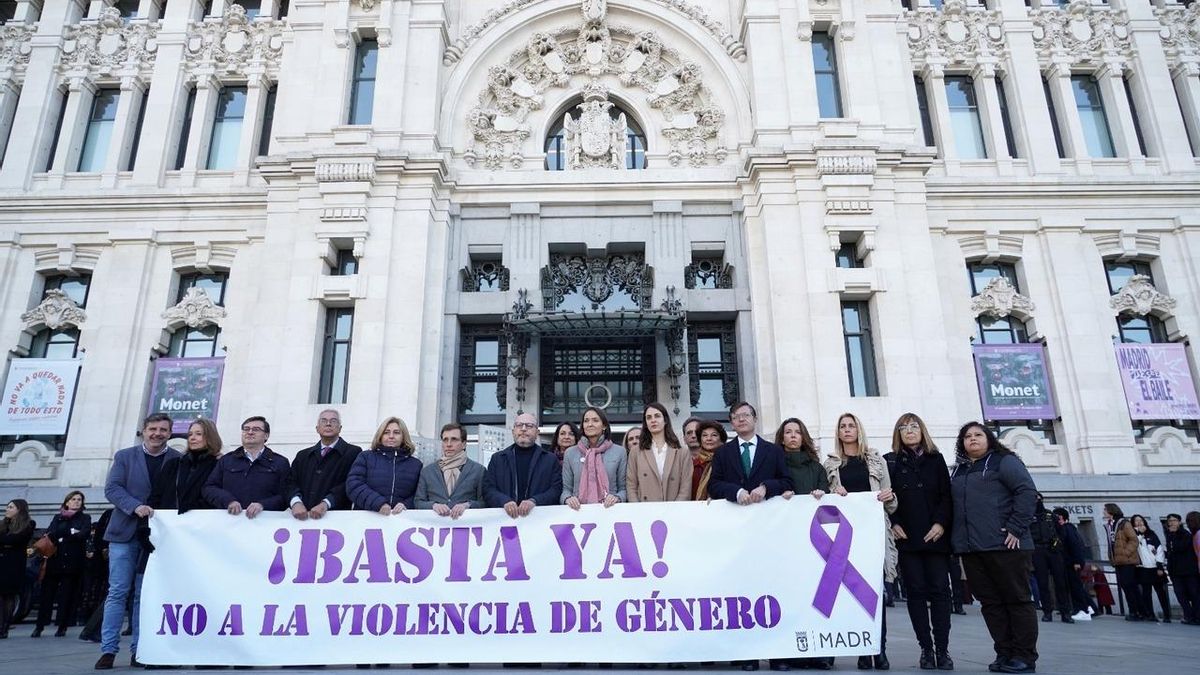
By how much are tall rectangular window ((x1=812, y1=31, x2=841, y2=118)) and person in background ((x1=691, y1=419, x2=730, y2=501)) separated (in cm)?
1401

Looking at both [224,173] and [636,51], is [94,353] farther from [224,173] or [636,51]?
[636,51]

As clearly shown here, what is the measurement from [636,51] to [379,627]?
18.4 metres

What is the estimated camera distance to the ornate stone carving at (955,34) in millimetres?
21094

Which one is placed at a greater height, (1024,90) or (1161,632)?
(1024,90)

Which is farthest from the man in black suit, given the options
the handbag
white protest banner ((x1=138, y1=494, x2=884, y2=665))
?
the handbag

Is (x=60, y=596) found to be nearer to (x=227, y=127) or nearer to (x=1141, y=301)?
(x=227, y=127)

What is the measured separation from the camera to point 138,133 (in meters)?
21.3

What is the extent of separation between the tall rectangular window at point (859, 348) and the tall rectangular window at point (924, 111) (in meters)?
6.96

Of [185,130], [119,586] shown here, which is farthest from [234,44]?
[119,586]

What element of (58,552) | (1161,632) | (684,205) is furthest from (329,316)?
(1161,632)

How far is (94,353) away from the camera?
18688 millimetres

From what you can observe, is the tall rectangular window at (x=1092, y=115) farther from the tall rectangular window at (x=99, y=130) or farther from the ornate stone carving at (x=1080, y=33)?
the tall rectangular window at (x=99, y=130)

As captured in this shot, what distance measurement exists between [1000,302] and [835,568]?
15.3m

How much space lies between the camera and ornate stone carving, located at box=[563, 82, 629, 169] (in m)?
19.6
